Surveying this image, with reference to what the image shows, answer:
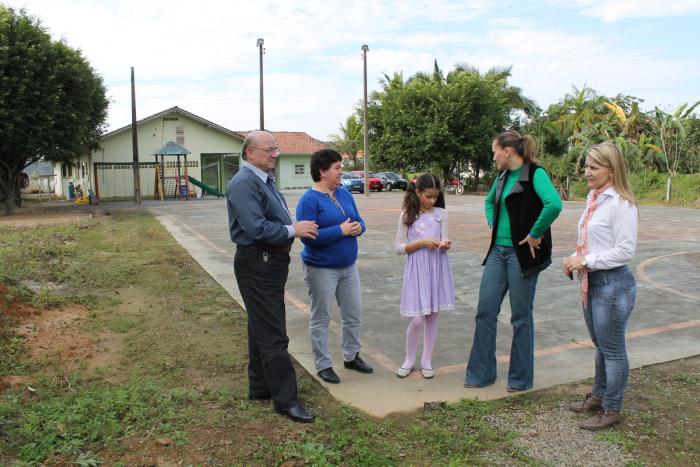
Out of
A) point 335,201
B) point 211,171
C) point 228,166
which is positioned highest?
point 228,166

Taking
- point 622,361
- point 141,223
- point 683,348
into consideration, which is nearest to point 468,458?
point 622,361

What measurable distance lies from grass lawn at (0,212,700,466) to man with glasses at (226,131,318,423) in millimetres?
261

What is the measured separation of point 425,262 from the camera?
451cm

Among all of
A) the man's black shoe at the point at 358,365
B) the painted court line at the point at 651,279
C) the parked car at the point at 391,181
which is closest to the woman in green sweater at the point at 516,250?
the man's black shoe at the point at 358,365

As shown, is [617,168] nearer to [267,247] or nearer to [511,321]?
[511,321]

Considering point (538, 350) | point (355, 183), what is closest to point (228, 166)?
point (355, 183)

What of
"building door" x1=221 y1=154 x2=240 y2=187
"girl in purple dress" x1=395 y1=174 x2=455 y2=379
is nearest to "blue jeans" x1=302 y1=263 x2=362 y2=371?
"girl in purple dress" x1=395 y1=174 x2=455 y2=379

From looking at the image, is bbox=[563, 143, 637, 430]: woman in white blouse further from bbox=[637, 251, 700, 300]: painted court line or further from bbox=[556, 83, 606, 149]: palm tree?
bbox=[556, 83, 606, 149]: palm tree

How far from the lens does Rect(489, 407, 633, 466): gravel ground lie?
327 cm

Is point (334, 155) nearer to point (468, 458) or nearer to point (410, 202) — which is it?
point (410, 202)

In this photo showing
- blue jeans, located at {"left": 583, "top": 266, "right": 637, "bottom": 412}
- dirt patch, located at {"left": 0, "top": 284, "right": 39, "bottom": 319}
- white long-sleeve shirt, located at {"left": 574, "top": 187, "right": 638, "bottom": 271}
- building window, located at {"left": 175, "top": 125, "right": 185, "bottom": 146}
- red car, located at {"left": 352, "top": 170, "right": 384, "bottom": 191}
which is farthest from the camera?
red car, located at {"left": 352, "top": 170, "right": 384, "bottom": 191}

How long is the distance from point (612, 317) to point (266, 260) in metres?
2.14

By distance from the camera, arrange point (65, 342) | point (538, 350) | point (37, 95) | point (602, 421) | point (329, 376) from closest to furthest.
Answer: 1. point (602, 421)
2. point (329, 376)
3. point (538, 350)
4. point (65, 342)
5. point (37, 95)

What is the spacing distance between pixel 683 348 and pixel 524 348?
6.38 feet
